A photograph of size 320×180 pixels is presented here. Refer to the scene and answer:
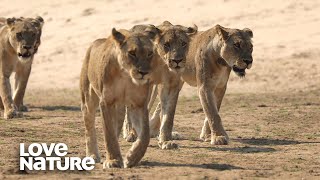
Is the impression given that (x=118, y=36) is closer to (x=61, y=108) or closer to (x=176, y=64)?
(x=176, y=64)

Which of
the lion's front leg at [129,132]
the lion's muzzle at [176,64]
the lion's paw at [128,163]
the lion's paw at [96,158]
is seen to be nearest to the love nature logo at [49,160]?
the lion's paw at [96,158]

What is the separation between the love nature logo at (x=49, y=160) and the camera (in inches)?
420

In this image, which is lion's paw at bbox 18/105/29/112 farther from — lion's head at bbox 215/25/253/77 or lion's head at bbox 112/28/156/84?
lion's head at bbox 112/28/156/84

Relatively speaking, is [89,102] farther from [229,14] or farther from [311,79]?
[229,14]

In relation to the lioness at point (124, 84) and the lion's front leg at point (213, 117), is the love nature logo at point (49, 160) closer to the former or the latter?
the lioness at point (124, 84)

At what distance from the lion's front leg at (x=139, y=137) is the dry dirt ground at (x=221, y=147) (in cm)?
10

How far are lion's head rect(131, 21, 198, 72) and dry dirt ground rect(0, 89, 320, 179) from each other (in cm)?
97

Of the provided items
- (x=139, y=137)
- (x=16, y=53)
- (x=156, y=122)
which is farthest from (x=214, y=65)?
(x=16, y=53)

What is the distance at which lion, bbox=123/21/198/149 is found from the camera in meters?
12.2

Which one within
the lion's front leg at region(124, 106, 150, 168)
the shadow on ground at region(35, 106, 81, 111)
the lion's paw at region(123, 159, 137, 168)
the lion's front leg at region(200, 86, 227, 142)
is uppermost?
the lion's front leg at region(124, 106, 150, 168)

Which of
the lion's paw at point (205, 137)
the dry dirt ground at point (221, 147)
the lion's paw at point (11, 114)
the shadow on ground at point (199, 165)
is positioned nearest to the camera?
the dry dirt ground at point (221, 147)

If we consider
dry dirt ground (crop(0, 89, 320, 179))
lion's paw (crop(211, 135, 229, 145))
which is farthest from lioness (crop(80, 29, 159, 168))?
lion's paw (crop(211, 135, 229, 145))

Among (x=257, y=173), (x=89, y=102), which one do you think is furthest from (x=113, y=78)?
(x=257, y=173)

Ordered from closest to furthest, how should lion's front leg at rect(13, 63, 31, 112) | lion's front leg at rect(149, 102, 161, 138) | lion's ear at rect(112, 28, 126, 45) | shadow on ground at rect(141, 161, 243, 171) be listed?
1. lion's ear at rect(112, 28, 126, 45)
2. shadow on ground at rect(141, 161, 243, 171)
3. lion's front leg at rect(149, 102, 161, 138)
4. lion's front leg at rect(13, 63, 31, 112)
